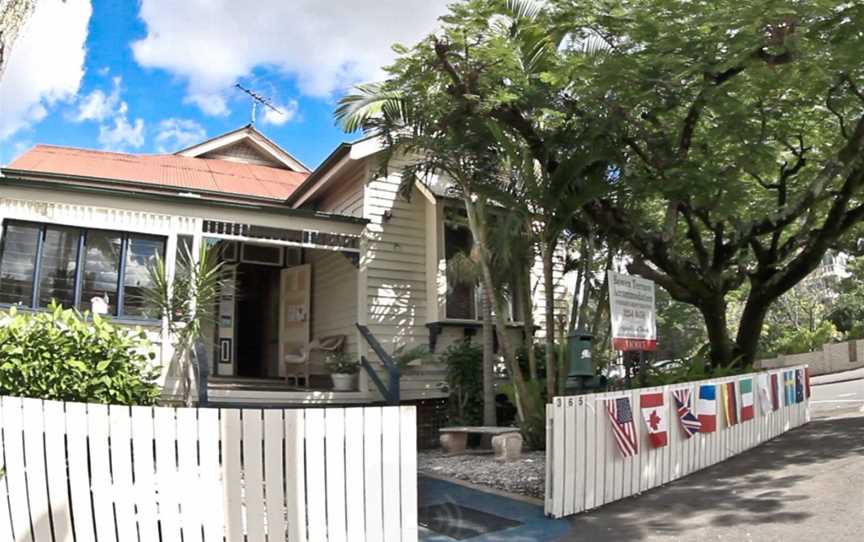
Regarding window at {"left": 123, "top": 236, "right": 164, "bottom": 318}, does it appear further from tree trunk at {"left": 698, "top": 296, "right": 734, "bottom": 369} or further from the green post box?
tree trunk at {"left": 698, "top": 296, "right": 734, "bottom": 369}

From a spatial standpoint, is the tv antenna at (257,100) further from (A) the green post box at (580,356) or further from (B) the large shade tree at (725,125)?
(A) the green post box at (580,356)

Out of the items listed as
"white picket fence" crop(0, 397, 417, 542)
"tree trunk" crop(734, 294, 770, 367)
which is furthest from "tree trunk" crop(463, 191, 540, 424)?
"tree trunk" crop(734, 294, 770, 367)

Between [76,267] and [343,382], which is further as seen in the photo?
[343,382]

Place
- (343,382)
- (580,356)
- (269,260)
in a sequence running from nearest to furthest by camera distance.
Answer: (580,356)
(343,382)
(269,260)

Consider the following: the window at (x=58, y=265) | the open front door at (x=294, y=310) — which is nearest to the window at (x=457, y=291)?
the open front door at (x=294, y=310)

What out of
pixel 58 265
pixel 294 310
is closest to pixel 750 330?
pixel 294 310

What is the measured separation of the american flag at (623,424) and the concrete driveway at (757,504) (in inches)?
21.1

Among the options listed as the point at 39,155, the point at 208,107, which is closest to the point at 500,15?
the point at 39,155

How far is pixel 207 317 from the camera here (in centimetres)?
1070

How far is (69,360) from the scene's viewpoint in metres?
7.50

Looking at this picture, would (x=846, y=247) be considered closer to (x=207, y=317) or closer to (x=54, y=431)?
(x=207, y=317)

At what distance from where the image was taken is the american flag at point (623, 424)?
7172 mm

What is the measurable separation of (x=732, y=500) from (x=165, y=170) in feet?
49.4

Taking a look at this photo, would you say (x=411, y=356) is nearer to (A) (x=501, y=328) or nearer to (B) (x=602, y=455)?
(A) (x=501, y=328)
